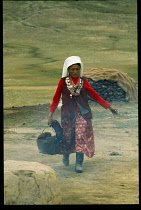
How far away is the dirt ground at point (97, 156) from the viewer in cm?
624

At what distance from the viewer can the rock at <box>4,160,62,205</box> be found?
529cm

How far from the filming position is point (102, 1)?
35406 mm

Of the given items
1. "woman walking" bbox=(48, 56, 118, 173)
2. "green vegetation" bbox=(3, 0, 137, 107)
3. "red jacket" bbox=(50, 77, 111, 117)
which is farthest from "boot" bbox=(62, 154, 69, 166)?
"green vegetation" bbox=(3, 0, 137, 107)

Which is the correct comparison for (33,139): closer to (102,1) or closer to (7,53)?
(7,53)

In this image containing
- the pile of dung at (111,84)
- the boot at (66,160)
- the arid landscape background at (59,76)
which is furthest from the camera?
the pile of dung at (111,84)

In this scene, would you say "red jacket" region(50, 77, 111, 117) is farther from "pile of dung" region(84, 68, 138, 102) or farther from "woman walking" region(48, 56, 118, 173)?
"pile of dung" region(84, 68, 138, 102)

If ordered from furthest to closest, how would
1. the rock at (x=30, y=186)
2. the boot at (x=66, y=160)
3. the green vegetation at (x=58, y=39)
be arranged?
the green vegetation at (x=58, y=39), the boot at (x=66, y=160), the rock at (x=30, y=186)

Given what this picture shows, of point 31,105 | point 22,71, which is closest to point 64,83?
point 31,105

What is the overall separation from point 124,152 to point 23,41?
68.0 ft

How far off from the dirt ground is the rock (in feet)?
1.55

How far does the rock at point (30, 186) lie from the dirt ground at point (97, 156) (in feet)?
1.55

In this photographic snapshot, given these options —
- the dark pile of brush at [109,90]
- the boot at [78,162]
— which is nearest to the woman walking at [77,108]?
the boot at [78,162]

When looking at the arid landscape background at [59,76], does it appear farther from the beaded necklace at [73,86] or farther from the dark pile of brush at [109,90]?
the beaded necklace at [73,86]

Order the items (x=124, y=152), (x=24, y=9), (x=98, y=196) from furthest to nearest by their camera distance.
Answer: (x=24, y=9) < (x=124, y=152) < (x=98, y=196)
